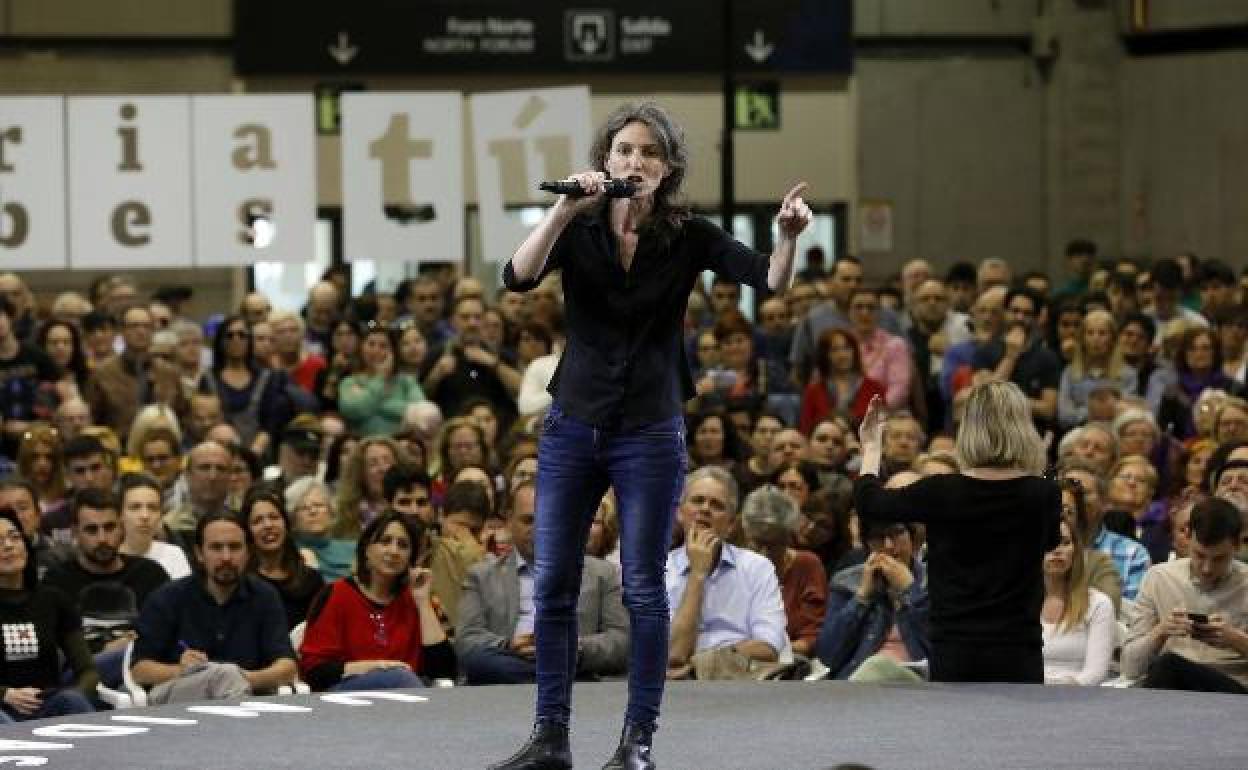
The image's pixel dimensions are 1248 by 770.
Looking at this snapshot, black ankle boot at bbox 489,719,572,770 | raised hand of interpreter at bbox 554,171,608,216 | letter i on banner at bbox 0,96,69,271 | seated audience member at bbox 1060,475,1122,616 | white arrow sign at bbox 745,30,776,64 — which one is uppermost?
white arrow sign at bbox 745,30,776,64

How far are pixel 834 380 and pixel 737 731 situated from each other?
7.17 meters

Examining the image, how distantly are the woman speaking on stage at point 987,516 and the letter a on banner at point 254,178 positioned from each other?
6.78 meters

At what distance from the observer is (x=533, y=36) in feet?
79.1

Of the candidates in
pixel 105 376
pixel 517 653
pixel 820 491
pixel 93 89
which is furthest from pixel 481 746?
pixel 93 89

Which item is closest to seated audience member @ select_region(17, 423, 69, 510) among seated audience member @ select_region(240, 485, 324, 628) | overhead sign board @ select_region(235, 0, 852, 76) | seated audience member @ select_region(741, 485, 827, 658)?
seated audience member @ select_region(240, 485, 324, 628)

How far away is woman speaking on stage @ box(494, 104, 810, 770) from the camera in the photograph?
632 centimetres

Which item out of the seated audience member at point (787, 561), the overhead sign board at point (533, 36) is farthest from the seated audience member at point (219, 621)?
the overhead sign board at point (533, 36)

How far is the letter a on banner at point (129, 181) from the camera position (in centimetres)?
1384

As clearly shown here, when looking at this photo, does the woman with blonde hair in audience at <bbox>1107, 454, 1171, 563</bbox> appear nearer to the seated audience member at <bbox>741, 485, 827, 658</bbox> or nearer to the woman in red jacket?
the seated audience member at <bbox>741, 485, 827, 658</bbox>

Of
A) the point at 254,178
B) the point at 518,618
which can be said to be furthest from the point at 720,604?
the point at 254,178

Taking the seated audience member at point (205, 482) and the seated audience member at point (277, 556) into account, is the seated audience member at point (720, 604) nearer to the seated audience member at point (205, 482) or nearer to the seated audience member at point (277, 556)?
the seated audience member at point (277, 556)

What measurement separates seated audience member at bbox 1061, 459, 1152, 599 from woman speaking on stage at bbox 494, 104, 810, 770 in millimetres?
4031

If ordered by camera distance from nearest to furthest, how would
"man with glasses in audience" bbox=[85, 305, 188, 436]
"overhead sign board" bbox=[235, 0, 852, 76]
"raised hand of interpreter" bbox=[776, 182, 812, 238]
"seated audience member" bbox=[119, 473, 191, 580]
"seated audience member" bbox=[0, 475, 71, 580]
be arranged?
1. "raised hand of interpreter" bbox=[776, 182, 812, 238]
2. "seated audience member" bbox=[0, 475, 71, 580]
3. "seated audience member" bbox=[119, 473, 191, 580]
4. "man with glasses in audience" bbox=[85, 305, 188, 436]
5. "overhead sign board" bbox=[235, 0, 852, 76]

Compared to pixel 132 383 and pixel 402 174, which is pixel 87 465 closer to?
pixel 132 383
